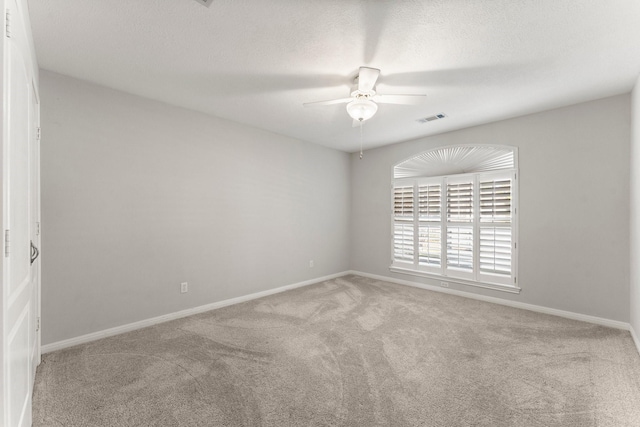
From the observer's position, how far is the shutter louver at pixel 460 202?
4.38 meters

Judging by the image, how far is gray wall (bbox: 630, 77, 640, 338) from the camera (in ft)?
9.02

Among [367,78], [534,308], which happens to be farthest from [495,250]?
[367,78]

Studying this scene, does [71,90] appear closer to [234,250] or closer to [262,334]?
[234,250]

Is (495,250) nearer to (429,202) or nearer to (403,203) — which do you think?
(429,202)

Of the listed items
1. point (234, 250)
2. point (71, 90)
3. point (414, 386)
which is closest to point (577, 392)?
point (414, 386)

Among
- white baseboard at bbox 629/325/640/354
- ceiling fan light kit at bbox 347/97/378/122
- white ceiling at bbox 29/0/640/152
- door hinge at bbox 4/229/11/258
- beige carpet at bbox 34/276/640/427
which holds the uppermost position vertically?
white ceiling at bbox 29/0/640/152

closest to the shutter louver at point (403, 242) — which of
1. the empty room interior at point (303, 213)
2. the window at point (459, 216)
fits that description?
the window at point (459, 216)

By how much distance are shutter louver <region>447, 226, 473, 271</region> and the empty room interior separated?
40mm

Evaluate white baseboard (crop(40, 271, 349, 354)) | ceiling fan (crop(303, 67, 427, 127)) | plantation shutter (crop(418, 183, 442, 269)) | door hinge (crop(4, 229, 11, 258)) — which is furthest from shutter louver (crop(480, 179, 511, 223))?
door hinge (crop(4, 229, 11, 258))

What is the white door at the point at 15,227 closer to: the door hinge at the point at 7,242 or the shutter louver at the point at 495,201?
the door hinge at the point at 7,242

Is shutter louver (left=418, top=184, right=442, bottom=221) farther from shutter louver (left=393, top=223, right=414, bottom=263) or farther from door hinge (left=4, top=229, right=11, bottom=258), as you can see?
door hinge (left=4, top=229, right=11, bottom=258)

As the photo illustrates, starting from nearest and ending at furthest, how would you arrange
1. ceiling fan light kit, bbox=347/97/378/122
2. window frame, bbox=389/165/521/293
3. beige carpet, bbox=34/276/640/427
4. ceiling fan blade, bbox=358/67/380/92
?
beige carpet, bbox=34/276/640/427, ceiling fan blade, bbox=358/67/380/92, ceiling fan light kit, bbox=347/97/378/122, window frame, bbox=389/165/521/293

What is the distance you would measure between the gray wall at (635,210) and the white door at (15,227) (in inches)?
176

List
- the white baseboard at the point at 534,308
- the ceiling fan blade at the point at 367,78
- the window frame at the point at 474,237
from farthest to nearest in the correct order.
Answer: the window frame at the point at 474,237 < the white baseboard at the point at 534,308 < the ceiling fan blade at the point at 367,78
